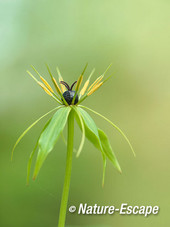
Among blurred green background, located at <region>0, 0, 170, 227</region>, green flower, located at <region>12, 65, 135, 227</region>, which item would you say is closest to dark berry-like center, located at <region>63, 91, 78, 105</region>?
green flower, located at <region>12, 65, 135, 227</region>

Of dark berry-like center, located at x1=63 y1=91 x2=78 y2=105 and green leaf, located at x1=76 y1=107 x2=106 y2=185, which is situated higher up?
dark berry-like center, located at x1=63 y1=91 x2=78 y2=105

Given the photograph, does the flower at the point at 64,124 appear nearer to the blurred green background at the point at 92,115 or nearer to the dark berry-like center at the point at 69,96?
the dark berry-like center at the point at 69,96

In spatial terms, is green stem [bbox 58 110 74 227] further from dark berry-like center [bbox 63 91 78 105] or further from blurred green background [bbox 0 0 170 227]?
blurred green background [bbox 0 0 170 227]

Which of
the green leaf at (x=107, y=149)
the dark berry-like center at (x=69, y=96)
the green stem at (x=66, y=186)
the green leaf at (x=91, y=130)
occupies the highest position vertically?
the dark berry-like center at (x=69, y=96)

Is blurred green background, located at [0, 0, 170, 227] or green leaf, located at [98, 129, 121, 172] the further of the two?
blurred green background, located at [0, 0, 170, 227]

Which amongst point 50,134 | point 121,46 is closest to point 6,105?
point 121,46

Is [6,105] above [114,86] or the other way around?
the other way around

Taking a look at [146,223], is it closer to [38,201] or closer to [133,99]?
[38,201]

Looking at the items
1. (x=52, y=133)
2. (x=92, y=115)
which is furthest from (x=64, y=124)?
(x=92, y=115)

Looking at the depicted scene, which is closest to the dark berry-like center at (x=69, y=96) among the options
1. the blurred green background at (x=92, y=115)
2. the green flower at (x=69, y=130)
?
the green flower at (x=69, y=130)
